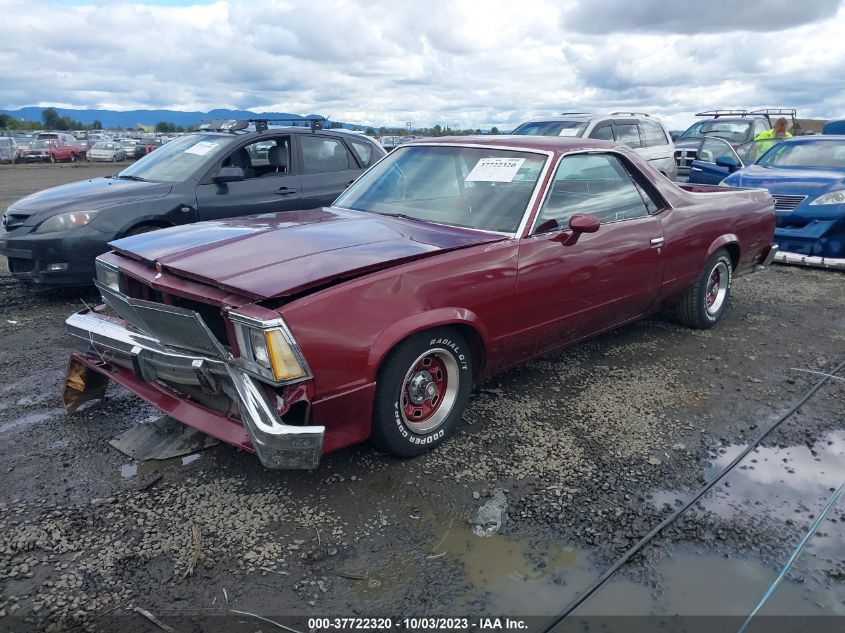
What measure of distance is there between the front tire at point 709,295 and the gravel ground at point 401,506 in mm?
826

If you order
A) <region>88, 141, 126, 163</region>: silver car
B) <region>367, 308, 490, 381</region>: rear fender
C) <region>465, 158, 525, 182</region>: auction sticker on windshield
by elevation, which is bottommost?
<region>88, 141, 126, 163</region>: silver car

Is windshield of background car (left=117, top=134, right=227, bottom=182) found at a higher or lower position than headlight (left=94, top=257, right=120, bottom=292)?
higher

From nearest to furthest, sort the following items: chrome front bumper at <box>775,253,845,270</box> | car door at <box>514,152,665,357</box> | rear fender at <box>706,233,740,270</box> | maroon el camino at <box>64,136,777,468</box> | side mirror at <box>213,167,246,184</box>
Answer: maroon el camino at <box>64,136,777,468</box>
car door at <box>514,152,665,357</box>
rear fender at <box>706,233,740,270</box>
side mirror at <box>213,167,246,184</box>
chrome front bumper at <box>775,253,845,270</box>

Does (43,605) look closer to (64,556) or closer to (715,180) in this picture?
(64,556)

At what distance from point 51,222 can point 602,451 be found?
→ 505 cm

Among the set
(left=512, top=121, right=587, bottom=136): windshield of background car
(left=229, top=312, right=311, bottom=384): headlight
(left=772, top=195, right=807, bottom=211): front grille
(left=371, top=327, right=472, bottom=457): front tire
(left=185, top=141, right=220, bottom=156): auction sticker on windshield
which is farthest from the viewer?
(left=512, top=121, right=587, bottom=136): windshield of background car

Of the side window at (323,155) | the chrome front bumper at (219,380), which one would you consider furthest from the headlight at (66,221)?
the chrome front bumper at (219,380)

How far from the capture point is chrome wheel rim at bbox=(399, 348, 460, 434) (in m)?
3.19

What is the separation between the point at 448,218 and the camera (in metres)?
3.82

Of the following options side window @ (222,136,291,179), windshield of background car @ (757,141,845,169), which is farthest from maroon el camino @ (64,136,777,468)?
windshield of background car @ (757,141,845,169)

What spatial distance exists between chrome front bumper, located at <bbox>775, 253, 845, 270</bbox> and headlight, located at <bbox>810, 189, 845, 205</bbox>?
2.10ft

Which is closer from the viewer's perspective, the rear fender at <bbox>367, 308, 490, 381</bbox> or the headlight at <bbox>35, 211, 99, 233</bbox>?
the rear fender at <bbox>367, 308, 490, 381</bbox>

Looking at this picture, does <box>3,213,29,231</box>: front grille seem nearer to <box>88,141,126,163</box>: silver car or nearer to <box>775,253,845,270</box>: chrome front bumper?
<box>775,253,845,270</box>: chrome front bumper

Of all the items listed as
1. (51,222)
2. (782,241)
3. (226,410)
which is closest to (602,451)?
(226,410)
